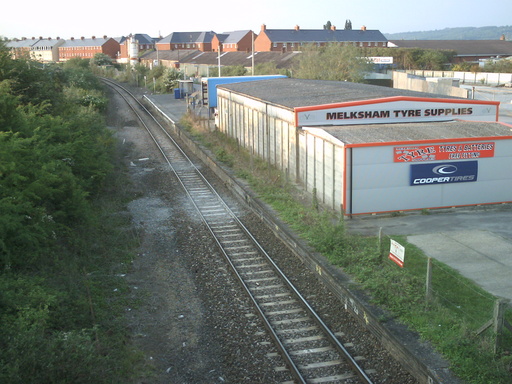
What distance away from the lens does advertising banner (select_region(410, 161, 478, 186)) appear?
16703mm

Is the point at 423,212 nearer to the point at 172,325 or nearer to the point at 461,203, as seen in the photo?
the point at 461,203

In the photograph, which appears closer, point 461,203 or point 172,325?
point 172,325

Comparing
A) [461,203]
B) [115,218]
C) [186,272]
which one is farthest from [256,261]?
[461,203]

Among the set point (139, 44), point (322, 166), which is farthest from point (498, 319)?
point (139, 44)

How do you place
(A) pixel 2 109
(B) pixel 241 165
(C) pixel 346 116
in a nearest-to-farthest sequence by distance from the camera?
(A) pixel 2 109, (C) pixel 346 116, (B) pixel 241 165

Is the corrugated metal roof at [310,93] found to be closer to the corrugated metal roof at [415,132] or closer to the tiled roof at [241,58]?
the corrugated metal roof at [415,132]

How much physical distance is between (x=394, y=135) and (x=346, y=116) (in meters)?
3.39

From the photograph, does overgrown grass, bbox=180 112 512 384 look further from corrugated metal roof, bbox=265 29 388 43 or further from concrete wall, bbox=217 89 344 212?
Result: corrugated metal roof, bbox=265 29 388 43

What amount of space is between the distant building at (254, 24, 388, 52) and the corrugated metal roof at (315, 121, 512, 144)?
287 ft

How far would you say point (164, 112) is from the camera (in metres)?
45.8

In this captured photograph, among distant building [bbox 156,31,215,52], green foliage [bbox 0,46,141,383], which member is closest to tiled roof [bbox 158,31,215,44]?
distant building [bbox 156,31,215,52]

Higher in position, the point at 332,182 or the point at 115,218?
the point at 332,182

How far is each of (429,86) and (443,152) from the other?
33682 mm

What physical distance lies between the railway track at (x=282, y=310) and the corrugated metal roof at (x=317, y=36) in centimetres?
9077
